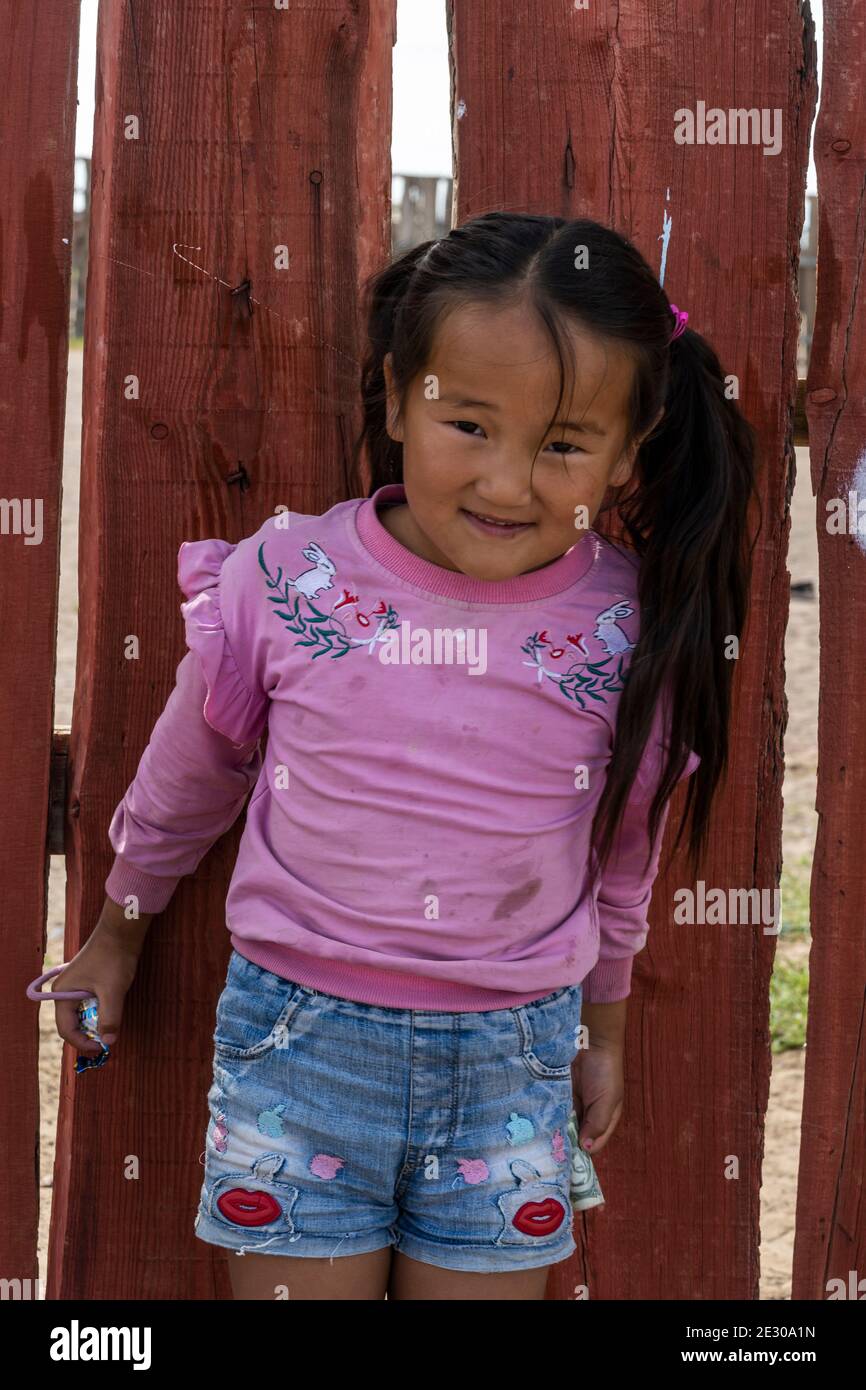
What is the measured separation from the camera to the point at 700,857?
7.09 feet

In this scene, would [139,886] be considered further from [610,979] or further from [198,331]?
[198,331]

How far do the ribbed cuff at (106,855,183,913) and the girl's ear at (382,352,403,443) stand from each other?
644 mm

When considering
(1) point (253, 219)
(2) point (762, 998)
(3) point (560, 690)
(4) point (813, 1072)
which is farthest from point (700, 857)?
(1) point (253, 219)

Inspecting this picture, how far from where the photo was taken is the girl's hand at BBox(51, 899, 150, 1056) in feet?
6.34

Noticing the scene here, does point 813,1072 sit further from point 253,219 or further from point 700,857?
point 253,219

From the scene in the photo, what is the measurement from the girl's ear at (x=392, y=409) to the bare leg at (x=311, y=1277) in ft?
3.01

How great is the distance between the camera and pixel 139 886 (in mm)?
1962

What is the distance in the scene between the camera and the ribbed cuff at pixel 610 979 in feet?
6.34

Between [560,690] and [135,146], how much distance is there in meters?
0.93

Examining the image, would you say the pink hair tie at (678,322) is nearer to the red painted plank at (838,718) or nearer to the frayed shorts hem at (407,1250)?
the red painted plank at (838,718)

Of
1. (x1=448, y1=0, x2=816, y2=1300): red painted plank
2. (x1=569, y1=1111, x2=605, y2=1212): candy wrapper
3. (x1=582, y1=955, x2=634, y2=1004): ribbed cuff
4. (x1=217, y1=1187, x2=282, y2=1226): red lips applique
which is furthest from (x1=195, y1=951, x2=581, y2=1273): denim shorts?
(x1=448, y1=0, x2=816, y2=1300): red painted plank

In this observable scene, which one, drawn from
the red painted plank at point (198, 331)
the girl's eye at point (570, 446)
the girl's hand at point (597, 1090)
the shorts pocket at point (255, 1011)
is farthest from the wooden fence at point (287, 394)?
the girl's eye at point (570, 446)
